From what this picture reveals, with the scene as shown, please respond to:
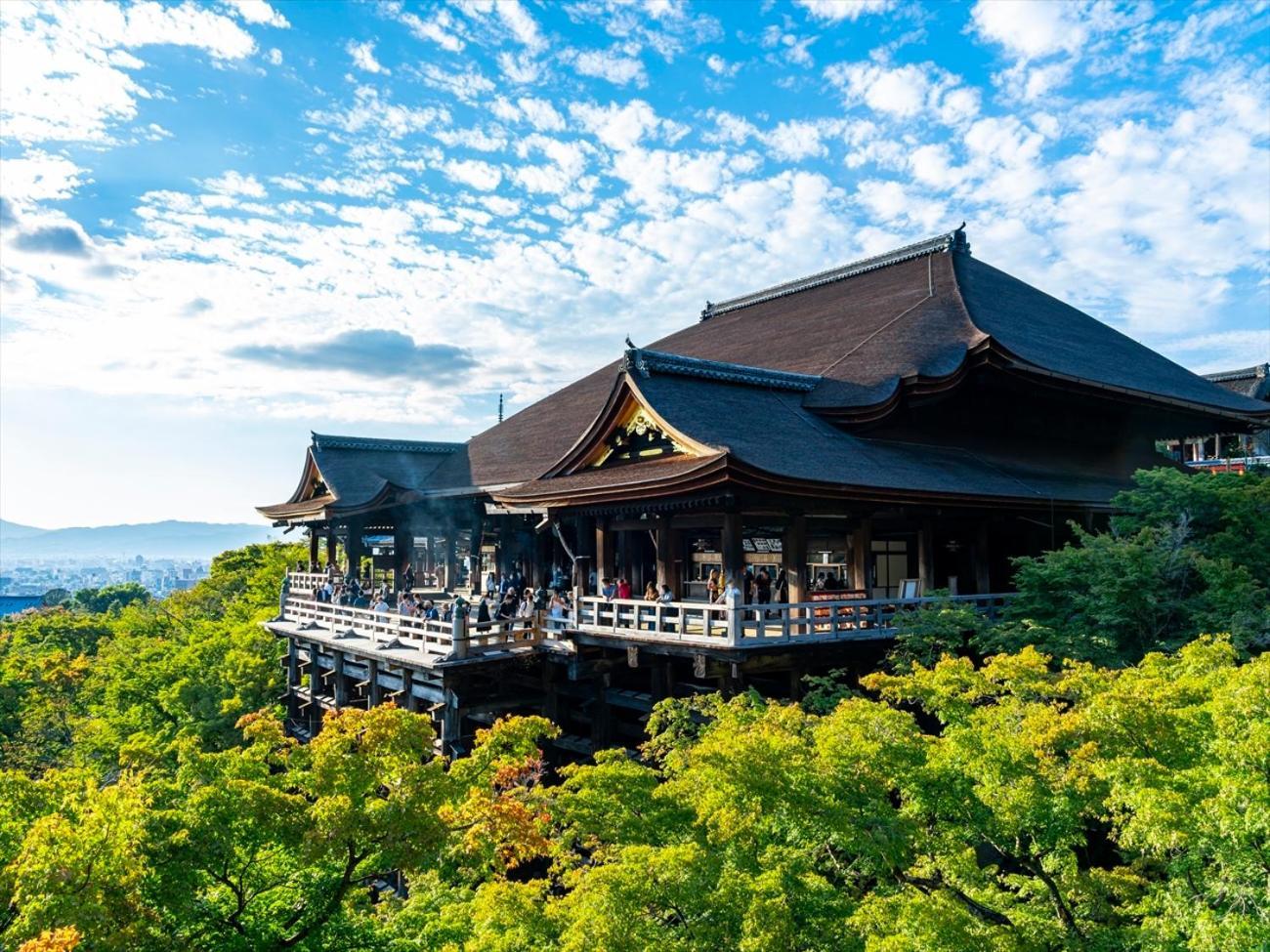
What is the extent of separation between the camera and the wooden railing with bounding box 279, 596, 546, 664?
58.2 ft

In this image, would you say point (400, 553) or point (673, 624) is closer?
point (673, 624)

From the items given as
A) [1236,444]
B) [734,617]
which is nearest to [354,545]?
[734,617]

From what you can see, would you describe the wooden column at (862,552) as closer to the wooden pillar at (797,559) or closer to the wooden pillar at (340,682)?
the wooden pillar at (797,559)

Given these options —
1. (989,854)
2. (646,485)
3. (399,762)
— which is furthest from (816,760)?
(646,485)

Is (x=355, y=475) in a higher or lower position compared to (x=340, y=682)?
higher

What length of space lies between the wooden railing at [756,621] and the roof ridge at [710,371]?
528 centimetres

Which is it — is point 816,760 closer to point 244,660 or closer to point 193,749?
point 193,749

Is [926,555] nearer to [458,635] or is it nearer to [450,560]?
[458,635]

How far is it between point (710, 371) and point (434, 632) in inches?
344

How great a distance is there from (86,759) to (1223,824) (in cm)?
2931

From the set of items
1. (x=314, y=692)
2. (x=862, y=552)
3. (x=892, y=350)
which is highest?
(x=892, y=350)

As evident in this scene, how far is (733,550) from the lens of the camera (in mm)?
15141

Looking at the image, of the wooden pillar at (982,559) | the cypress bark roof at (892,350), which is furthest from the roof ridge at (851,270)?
the wooden pillar at (982,559)

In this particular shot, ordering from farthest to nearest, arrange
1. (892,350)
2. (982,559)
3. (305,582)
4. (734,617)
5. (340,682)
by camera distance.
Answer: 1. (305,582)
2. (340,682)
3. (892,350)
4. (982,559)
5. (734,617)
